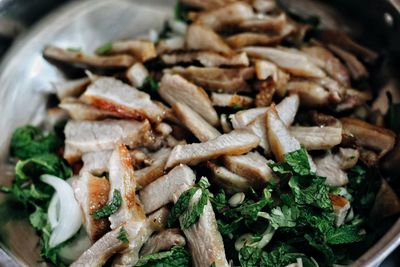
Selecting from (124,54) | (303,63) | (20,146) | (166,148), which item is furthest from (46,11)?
(303,63)

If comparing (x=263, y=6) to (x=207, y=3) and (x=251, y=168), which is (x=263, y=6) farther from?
(x=251, y=168)

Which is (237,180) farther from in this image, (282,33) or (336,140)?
(282,33)

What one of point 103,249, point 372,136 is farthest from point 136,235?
point 372,136

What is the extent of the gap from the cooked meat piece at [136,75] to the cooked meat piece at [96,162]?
50 centimetres

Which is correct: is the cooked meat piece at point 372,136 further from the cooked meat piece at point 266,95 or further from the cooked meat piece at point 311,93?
the cooked meat piece at point 266,95

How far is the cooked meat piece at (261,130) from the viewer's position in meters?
2.77

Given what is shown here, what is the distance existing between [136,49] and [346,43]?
4.48 ft

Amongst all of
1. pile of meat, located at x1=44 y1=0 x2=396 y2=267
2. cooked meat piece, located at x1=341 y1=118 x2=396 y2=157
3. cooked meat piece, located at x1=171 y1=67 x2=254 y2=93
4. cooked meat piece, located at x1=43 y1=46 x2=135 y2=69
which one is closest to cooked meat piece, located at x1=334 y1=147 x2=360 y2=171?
pile of meat, located at x1=44 y1=0 x2=396 y2=267

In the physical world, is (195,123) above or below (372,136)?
above

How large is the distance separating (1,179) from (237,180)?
55.7 inches

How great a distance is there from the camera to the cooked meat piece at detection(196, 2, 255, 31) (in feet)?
11.4

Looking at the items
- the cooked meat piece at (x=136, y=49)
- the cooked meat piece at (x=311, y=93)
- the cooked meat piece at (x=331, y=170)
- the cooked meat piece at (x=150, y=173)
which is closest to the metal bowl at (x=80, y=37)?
the cooked meat piece at (x=136, y=49)

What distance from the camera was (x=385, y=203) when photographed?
109 inches

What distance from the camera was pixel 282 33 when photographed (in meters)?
3.41
